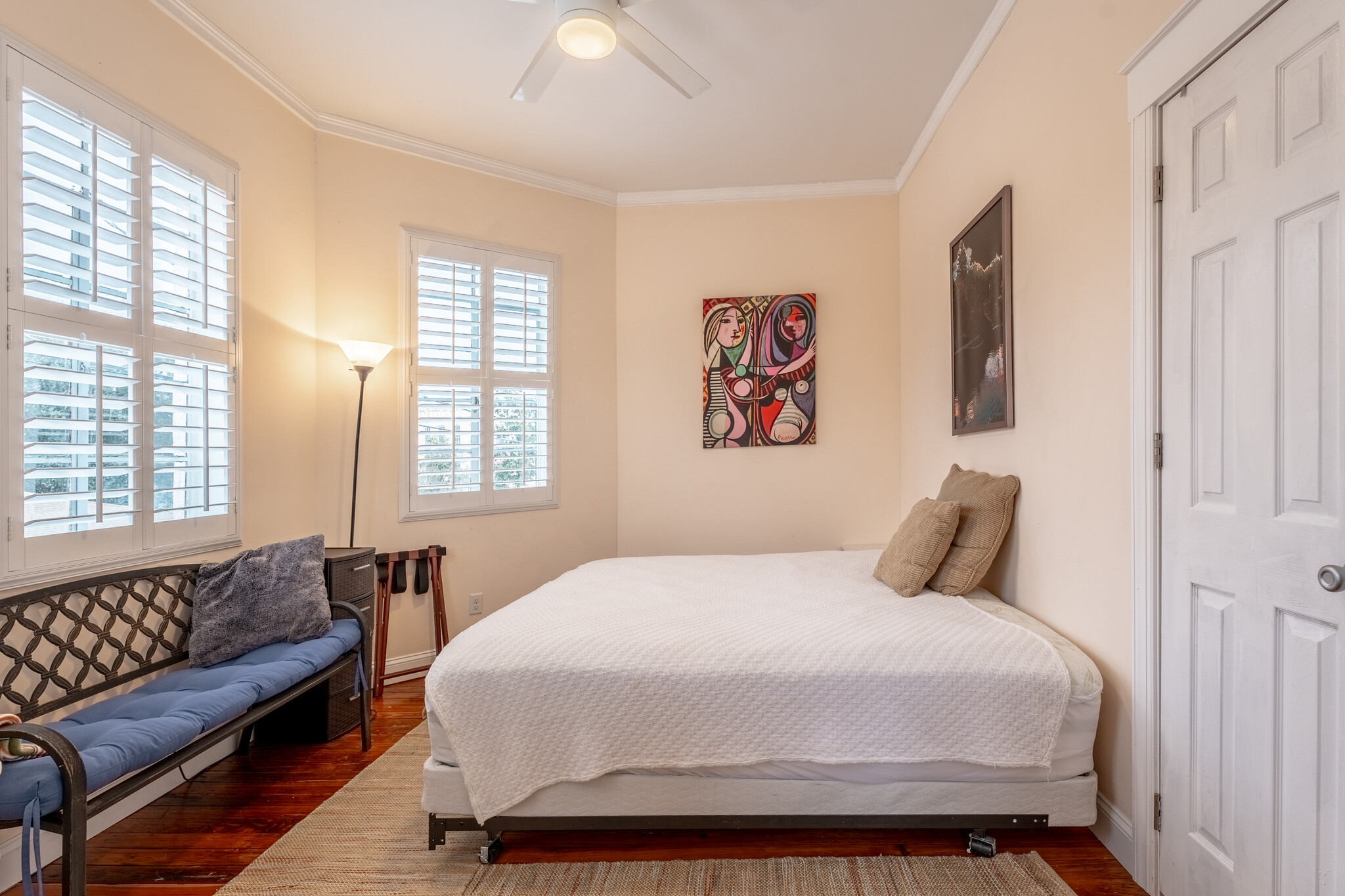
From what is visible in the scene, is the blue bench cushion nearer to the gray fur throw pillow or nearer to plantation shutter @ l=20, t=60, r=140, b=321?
the gray fur throw pillow

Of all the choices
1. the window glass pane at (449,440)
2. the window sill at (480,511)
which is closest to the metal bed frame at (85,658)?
the window sill at (480,511)

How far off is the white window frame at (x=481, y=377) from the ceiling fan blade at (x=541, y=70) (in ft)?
4.26

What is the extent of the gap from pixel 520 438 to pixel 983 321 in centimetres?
247

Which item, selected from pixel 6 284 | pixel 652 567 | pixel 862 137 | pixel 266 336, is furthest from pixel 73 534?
pixel 862 137

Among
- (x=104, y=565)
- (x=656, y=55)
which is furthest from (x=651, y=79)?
(x=104, y=565)

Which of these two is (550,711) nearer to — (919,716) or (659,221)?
(919,716)

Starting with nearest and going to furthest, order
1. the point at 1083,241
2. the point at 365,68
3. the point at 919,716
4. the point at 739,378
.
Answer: the point at 919,716
the point at 1083,241
the point at 365,68
the point at 739,378

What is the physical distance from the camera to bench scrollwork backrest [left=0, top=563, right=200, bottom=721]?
1.75 metres

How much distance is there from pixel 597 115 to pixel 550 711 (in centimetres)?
272

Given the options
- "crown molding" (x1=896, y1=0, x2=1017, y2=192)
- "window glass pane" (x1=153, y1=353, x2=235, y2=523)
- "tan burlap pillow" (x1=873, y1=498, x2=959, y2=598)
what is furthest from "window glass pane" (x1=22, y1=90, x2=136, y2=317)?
"crown molding" (x1=896, y1=0, x2=1017, y2=192)

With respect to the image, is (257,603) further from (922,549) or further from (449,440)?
(922,549)

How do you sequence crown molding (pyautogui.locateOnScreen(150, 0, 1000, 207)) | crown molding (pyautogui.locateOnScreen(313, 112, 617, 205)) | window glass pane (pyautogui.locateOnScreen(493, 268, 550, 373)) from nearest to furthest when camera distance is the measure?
crown molding (pyautogui.locateOnScreen(150, 0, 1000, 207))
crown molding (pyautogui.locateOnScreen(313, 112, 617, 205))
window glass pane (pyautogui.locateOnScreen(493, 268, 550, 373))

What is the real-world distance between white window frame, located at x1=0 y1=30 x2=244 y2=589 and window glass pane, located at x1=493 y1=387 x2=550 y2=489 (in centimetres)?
128

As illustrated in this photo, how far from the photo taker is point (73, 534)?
77.5 inches
